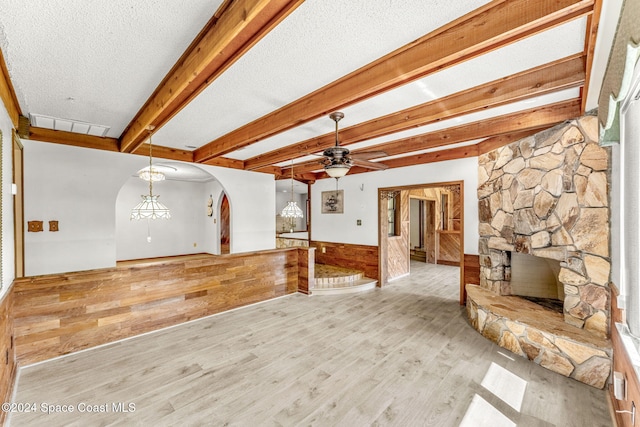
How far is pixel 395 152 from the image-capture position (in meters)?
4.45

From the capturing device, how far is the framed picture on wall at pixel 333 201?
6.59 m

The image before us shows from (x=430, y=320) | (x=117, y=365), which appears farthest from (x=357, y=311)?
(x=117, y=365)

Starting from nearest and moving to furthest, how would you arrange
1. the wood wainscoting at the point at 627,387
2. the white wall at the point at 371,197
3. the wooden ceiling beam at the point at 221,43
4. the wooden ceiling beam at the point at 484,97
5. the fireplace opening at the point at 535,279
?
the wooden ceiling beam at the point at 221,43
the wood wainscoting at the point at 627,387
the wooden ceiling beam at the point at 484,97
the fireplace opening at the point at 535,279
the white wall at the point at 371,197

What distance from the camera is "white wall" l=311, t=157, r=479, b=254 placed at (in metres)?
4.66

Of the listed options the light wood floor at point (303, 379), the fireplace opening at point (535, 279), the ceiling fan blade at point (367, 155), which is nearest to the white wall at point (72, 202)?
the light wood floor at point (303, 379)

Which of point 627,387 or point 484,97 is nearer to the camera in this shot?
point 627,387

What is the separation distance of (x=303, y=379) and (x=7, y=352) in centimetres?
257

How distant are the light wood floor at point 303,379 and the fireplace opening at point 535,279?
40.8 inches

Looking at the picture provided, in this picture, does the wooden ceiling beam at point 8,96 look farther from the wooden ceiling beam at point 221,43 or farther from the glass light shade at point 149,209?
the glass light shade at point 149,209

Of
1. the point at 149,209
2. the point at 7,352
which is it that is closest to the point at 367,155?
the point at 149,209

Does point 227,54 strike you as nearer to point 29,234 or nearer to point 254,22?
point 254,22

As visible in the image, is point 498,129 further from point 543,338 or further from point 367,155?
point 543,338

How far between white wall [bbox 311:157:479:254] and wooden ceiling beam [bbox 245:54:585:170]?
7.28 feet

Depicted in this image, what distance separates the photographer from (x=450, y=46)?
1620 millimetres
